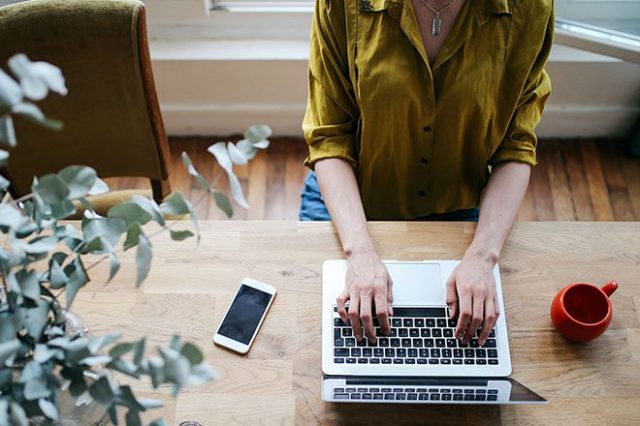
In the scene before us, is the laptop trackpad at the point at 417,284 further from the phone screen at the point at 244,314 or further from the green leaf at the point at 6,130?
the green leaf at the point at 6,130

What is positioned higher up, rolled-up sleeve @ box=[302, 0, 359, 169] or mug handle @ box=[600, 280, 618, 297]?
rolled-up sleeve @ box=[302, 0, 359, 169]

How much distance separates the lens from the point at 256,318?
3.83ft

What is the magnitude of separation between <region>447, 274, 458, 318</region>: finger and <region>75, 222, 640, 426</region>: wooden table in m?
0.07

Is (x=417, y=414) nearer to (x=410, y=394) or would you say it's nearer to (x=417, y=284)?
(x=410, y=394)

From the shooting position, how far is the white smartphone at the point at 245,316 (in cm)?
114

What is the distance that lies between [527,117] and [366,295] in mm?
472

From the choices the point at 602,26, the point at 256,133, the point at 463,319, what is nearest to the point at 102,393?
the point at 256,133

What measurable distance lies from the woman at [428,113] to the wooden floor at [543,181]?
0.86 metres

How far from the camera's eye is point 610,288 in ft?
3.75

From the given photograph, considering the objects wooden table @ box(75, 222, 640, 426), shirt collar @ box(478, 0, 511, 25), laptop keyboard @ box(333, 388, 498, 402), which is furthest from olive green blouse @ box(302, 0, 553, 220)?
laptop keyboard @ box(333, 388, 498, 402)

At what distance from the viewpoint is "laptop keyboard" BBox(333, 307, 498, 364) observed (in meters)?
1.10

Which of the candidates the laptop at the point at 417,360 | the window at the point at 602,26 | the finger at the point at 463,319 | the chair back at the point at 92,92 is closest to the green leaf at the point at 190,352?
the laptop at the point at 417,360

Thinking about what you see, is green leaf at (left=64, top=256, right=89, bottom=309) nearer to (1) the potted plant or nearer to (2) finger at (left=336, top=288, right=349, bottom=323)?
(1) the potted plant

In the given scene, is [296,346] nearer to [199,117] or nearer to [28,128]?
[28,128]
